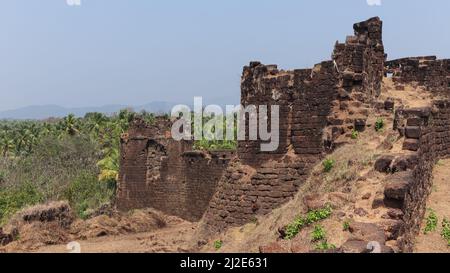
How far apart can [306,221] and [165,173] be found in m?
18.7

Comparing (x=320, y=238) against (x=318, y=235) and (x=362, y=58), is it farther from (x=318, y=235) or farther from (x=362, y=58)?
(x=362, y=58)

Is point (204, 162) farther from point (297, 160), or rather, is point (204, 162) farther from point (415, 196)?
point (415, 196)

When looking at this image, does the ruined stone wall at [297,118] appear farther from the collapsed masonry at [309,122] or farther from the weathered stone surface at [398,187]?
the weathered stone surface at [398,187]

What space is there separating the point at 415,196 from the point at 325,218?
1.57m

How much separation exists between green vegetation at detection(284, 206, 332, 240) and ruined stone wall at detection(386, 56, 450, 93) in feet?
29.1

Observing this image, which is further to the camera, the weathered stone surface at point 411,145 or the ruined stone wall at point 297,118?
the ruined stone wall at point 297,118

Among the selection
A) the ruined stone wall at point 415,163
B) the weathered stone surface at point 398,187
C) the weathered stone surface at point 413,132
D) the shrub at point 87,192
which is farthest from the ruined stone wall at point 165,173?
the weathered stone surface at point 398,187

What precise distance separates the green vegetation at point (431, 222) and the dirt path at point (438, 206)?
48 millimetres

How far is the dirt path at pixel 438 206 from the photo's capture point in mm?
7980

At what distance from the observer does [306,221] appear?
7.50m

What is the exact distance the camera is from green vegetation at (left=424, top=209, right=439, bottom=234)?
8508 mm

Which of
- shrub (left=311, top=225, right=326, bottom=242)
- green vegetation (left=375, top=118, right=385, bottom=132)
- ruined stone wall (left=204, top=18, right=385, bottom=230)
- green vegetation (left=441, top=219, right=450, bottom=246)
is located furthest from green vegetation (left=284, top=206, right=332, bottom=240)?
ruined stone wall (left=204, top=18, right=385, bottom=230)

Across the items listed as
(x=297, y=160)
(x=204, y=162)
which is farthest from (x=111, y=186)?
(x=297, y=160)

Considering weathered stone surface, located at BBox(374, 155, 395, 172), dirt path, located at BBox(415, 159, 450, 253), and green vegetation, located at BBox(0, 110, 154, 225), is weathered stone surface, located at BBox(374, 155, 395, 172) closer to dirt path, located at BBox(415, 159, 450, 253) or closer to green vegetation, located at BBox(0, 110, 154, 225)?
dirt path, located at BBox(415, 159, 450, 253)
